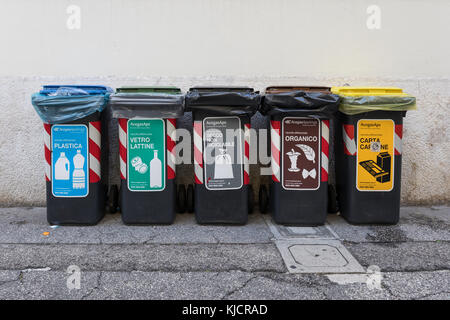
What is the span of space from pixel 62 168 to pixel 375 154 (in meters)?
3.40

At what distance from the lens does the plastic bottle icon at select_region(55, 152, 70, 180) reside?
14.9ft

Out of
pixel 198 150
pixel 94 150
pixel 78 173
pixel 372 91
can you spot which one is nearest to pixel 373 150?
pixel 372 91

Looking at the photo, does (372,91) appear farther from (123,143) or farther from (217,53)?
(123,143)

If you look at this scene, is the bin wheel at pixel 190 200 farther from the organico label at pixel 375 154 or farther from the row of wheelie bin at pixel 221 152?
the organico label at pixel 375 154

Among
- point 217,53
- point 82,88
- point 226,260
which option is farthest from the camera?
point 217,53

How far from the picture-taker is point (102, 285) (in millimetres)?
3203

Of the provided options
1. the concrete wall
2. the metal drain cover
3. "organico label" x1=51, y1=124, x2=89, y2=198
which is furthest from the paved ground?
the concrete wall

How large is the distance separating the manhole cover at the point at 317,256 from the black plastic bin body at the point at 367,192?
32.1 inches

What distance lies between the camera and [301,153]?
4.54m

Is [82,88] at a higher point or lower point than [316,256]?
higher

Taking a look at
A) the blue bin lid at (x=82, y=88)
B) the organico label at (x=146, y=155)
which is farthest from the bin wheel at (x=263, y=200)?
the blue bin lid at (x=82, y=88)

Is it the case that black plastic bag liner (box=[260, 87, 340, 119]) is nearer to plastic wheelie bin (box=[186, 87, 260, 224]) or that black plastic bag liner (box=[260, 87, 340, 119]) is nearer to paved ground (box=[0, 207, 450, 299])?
plastic wheelie bin (box=[186, 87, 260, 224])

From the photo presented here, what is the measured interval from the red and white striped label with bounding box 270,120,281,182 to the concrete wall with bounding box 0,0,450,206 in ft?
3.10

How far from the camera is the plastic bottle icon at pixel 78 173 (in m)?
4.54
